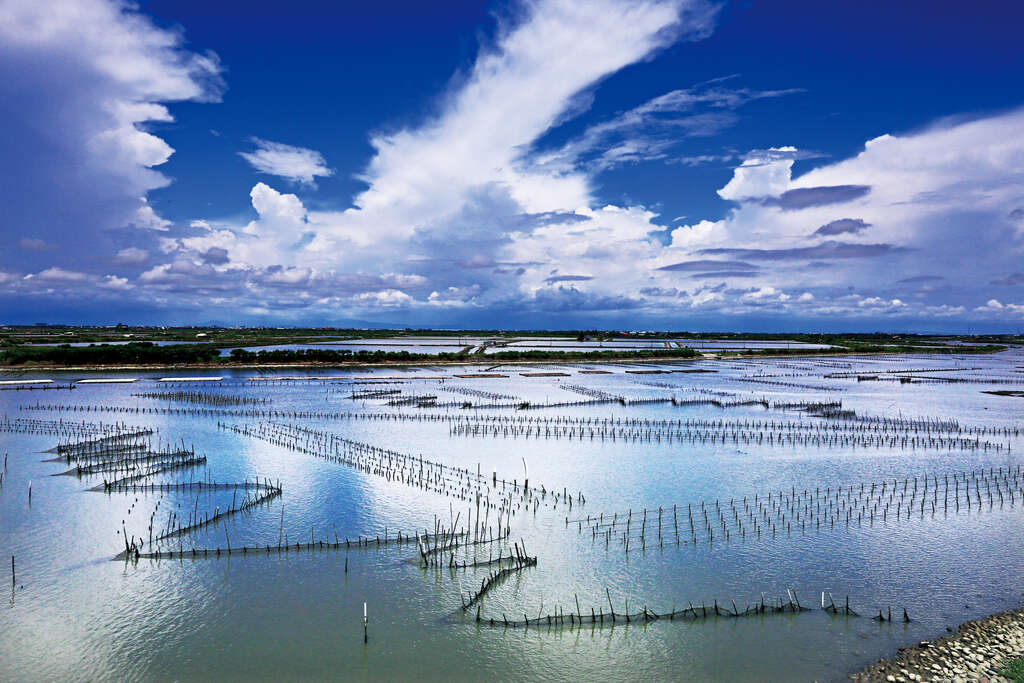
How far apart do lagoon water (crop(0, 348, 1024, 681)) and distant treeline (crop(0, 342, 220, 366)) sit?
37.9m

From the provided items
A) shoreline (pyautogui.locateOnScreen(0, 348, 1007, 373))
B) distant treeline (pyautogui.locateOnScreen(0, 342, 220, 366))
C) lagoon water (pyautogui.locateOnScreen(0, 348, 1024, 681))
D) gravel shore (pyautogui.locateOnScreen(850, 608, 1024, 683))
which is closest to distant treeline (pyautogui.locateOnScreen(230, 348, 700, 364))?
shoreline (pyautogui.locateOnScreen(0, 348, 1007, 373))

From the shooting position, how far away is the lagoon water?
11117 mm

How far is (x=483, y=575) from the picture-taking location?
1412 centimetres

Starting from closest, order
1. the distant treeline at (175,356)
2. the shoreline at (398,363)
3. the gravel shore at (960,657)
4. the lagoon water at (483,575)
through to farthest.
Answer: the gravel shore at (960,657) → the lagoon water at (483,575) → the distant treeline at (175,356) → the shoreline at (398,363)

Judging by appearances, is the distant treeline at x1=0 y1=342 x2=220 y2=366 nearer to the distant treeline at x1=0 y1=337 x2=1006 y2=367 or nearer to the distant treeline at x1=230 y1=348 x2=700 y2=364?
the distant treeline at x1=0 y1=337 x2=1006 y2=367

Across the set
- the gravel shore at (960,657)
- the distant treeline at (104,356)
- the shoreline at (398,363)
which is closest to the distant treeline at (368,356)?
the shoreline at (398,363)

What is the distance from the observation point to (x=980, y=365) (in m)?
82.0

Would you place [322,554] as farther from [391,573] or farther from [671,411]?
[671,411]

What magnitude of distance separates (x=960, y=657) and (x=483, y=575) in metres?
9.16

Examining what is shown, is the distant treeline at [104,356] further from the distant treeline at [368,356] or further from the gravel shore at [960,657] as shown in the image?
the gravel shore at [960,657]

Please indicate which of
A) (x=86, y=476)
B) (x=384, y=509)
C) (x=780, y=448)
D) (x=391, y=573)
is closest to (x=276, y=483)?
(x=384, y=509)

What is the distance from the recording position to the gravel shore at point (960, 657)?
10.0 meters

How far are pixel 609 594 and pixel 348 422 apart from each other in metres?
23.8

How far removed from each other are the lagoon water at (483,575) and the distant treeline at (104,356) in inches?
1490
